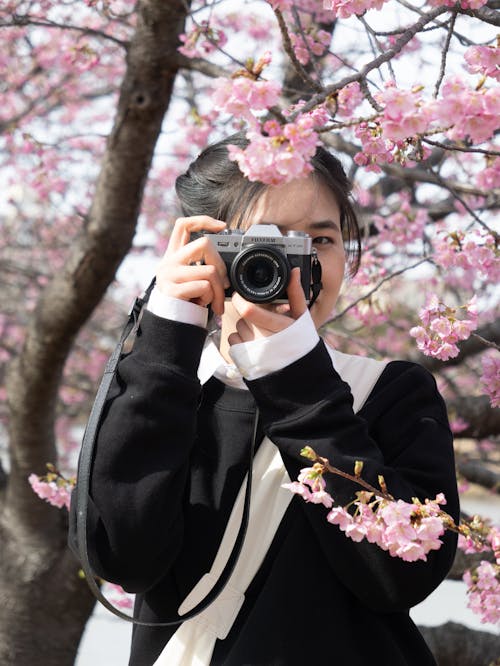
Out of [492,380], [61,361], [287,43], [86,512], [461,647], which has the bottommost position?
[461,647]

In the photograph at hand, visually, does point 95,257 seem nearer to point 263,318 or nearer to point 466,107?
point 263,318

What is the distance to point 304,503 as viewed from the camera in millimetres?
1186

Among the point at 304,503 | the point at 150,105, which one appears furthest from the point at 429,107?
the point at 150,105

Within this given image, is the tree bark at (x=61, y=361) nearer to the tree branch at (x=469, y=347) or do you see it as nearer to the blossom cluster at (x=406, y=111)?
the tree branch at (x=469, y=347)

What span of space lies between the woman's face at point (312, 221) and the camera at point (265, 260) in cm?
10

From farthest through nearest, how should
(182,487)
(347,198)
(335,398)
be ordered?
(347,198)
(182,487)
(335,398)

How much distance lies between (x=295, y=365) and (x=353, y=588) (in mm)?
297

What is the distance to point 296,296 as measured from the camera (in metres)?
1.18

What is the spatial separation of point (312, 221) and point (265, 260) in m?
0.17

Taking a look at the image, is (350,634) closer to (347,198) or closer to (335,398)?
(335,398)

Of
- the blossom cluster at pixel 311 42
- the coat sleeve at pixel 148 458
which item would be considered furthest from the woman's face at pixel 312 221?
the blossom cluster at pixel 311 42

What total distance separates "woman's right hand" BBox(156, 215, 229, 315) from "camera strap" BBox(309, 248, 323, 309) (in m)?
0.13

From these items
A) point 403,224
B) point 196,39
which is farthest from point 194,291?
point 403,224

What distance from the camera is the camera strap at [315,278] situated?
126 cm
